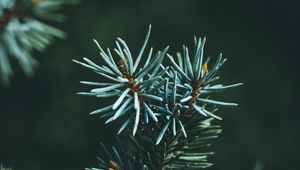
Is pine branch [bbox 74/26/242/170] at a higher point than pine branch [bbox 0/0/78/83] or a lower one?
lower

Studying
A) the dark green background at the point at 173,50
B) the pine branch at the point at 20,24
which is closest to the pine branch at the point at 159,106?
the pine branch at the point at 20,24

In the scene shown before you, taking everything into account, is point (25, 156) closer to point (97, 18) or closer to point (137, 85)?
point (97, 18)

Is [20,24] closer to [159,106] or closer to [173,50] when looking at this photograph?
[159,106]

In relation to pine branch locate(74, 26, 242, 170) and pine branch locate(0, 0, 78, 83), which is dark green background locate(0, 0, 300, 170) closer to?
pine branch locate(0, 0, 78, 83)

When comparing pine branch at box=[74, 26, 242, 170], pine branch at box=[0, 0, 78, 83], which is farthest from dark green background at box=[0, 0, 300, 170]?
pine branch at box=[74, 26, 242, 170]

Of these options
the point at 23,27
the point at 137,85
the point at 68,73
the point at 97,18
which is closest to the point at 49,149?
the point at 68,73

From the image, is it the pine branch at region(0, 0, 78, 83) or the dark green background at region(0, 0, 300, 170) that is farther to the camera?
the dark green background at region(0, 0, 300, 170)

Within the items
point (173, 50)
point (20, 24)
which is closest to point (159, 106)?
point (20, 24)

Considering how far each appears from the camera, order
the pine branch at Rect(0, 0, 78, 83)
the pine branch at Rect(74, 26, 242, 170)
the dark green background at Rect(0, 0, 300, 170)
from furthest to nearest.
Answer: the dark green background at Rect(0, 0, 300, 170) → the pine branch at Rect(0, 0, 78, 83) → the pine branch at Rect(74, 26, 242, 170)
